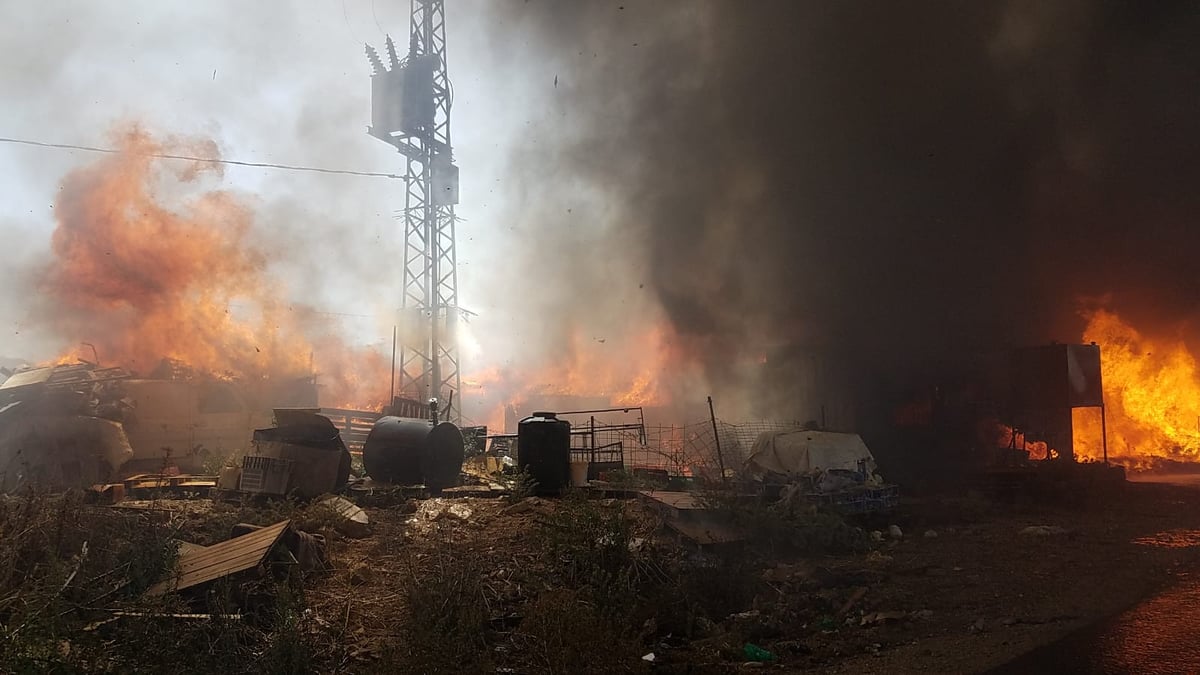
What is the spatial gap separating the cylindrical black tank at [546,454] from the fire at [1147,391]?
2071 centimetres

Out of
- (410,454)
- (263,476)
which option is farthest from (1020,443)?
(263,476)

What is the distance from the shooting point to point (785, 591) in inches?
314

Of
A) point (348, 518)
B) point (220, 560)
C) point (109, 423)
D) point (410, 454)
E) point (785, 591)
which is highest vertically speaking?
point (109, 423)

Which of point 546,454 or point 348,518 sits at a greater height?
point 546,454

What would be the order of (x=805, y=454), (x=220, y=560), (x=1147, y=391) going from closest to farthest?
1. (x=220, y=560)
2. (x=805, y=454)
3. (x=1147, y=391)

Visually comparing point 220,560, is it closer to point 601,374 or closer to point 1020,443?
point 1020,443

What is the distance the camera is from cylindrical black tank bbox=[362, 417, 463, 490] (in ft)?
46.8

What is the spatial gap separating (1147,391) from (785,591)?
79.5 feet

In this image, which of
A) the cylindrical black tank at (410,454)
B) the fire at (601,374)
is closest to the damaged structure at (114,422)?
the cylindrical black tank at (410,454)

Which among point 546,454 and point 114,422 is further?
point 114,422

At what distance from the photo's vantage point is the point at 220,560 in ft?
23.2

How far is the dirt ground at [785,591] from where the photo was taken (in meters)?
5.91

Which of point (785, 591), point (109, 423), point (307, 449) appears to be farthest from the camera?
point (109, 423)

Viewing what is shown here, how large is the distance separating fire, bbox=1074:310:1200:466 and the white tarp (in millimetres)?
15738
